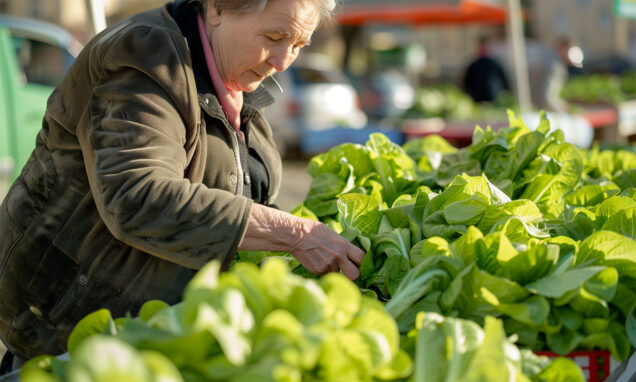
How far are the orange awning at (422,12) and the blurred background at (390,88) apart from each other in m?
0.02

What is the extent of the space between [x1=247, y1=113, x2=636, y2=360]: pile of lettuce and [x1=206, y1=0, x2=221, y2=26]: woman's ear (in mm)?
504

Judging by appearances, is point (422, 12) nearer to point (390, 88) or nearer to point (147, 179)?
point (390, 88)

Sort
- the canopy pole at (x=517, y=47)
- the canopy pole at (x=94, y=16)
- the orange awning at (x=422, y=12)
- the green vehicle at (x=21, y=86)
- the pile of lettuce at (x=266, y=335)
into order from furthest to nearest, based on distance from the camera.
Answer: the orange awning at (x=422, y=12)
the canopy pole at (x=517, y=47)
the green vehicle at (x=21, y=86)
the canopy pole at (x=94, y=16)
the pile of lettuce at (x=266, y=335)

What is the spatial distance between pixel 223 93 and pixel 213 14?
0.61 ft

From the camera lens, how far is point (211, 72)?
1757 millimetres

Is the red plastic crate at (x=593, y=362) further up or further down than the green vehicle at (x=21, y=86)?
further down

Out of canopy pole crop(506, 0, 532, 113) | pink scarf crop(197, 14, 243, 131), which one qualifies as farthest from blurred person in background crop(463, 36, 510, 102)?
A: pink scarf crop(197, 14, 243, 131)

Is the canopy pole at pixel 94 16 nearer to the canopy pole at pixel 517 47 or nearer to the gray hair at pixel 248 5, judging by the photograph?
the gray hair at pixel 248 5

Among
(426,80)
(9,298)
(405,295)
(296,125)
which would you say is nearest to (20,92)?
(9,298)

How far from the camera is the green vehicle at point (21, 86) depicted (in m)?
5.38

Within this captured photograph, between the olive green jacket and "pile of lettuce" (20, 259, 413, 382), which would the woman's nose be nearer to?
the olive green jacket

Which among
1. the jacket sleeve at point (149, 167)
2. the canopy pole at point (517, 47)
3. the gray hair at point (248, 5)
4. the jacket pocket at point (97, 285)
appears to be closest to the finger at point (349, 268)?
the jacket sleeve at point (149, 167)

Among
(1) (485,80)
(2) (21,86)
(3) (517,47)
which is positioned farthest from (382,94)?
(2) (21,86)

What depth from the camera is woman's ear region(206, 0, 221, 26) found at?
173 cm
